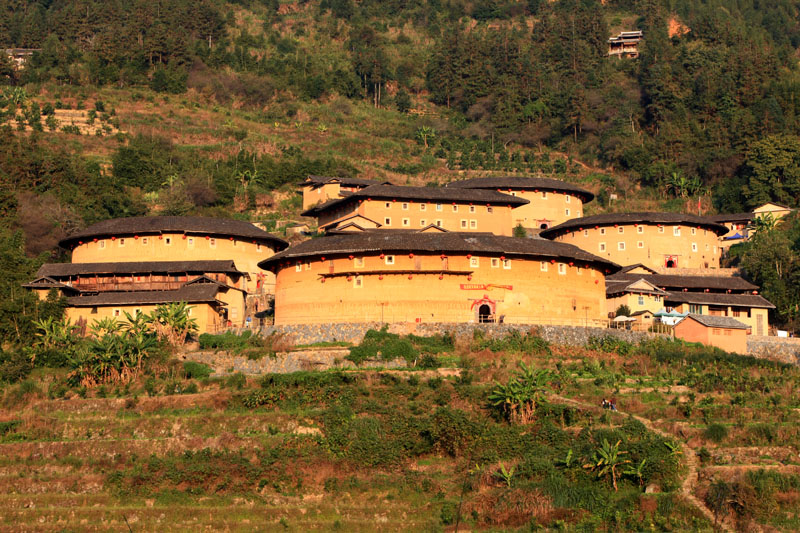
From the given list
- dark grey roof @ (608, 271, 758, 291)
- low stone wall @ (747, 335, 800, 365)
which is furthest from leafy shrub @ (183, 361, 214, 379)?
dark grey roof @ (608, 271, 758, 291)

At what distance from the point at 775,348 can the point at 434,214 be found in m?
24.9

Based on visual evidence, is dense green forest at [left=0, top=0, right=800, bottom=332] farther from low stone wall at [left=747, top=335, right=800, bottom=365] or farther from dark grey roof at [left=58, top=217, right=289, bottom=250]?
low stone wall at [left=747, top=335, right=800, bottom=365]

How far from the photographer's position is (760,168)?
85688mm

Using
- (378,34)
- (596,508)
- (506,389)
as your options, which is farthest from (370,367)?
(378,34)

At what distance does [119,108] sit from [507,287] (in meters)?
67.9

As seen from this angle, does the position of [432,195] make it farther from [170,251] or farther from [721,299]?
[721,299]

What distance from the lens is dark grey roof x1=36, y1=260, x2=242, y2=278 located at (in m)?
56.9

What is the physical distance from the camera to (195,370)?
43.5 meters

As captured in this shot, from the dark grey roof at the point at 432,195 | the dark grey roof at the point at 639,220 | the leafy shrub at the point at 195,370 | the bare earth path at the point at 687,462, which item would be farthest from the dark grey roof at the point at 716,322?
the leafy shrub at the point at 195,370

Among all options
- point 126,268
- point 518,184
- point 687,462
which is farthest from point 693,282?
point 126,268

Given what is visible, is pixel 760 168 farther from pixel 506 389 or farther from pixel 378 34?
pixel 378 34

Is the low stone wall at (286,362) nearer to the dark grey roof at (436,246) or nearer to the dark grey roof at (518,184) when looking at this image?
the dark grey roof at (436,246)

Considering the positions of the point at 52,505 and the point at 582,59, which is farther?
the point at 582,59

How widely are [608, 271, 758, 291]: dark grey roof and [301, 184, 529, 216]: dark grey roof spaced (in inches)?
427
